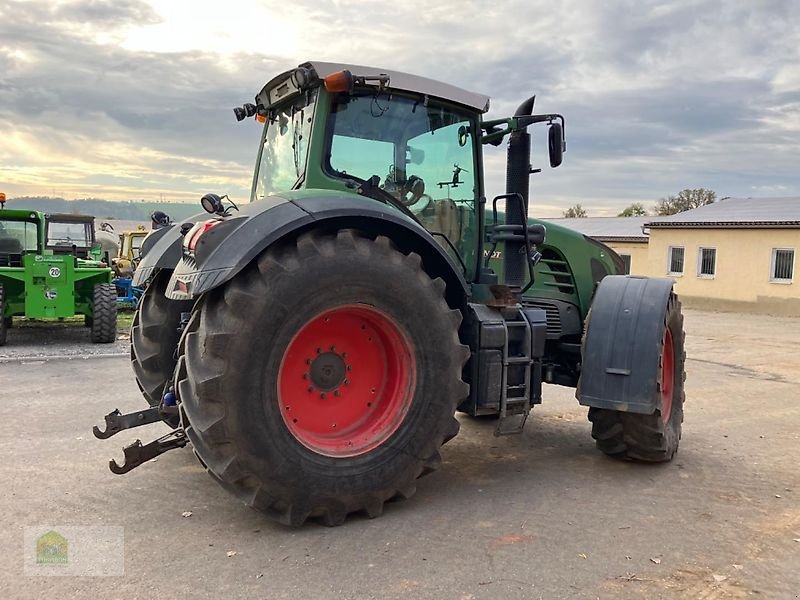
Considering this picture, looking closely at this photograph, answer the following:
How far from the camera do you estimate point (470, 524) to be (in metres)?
3.90

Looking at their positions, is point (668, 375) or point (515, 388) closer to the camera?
point (515, 388)

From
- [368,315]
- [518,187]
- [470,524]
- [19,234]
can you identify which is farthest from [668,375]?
[19,234]

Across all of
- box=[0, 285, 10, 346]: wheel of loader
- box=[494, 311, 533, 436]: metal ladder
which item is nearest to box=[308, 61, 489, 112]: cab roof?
box=[494, 311, 533, 436]: metal ladder

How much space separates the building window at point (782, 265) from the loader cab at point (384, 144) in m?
20.1

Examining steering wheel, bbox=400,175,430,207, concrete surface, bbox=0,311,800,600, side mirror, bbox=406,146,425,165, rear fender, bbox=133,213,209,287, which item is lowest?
concrete surface, bbox=0,311,800,600

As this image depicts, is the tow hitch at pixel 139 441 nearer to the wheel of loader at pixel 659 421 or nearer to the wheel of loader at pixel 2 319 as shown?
the wheel of loader at pixel 659 421

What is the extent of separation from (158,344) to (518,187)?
2.76m

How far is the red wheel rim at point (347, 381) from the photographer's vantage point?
12.7 feet

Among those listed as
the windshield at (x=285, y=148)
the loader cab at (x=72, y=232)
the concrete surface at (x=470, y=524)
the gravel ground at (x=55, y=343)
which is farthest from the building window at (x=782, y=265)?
the windshield at (x=285, y=148)

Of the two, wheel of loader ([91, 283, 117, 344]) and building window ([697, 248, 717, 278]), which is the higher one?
building window ([697, 248, 717, 278])

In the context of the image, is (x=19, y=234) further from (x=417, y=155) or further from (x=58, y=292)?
(x=417, y=155)

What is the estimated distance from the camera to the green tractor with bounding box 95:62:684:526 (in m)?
3.52

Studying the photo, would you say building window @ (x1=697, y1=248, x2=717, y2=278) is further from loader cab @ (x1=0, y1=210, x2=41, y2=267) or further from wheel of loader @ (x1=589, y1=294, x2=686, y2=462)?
loader cab @ (x1=0, y1=210, x2=41, y2=267)

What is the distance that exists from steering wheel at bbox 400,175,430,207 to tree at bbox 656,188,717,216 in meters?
54.6
